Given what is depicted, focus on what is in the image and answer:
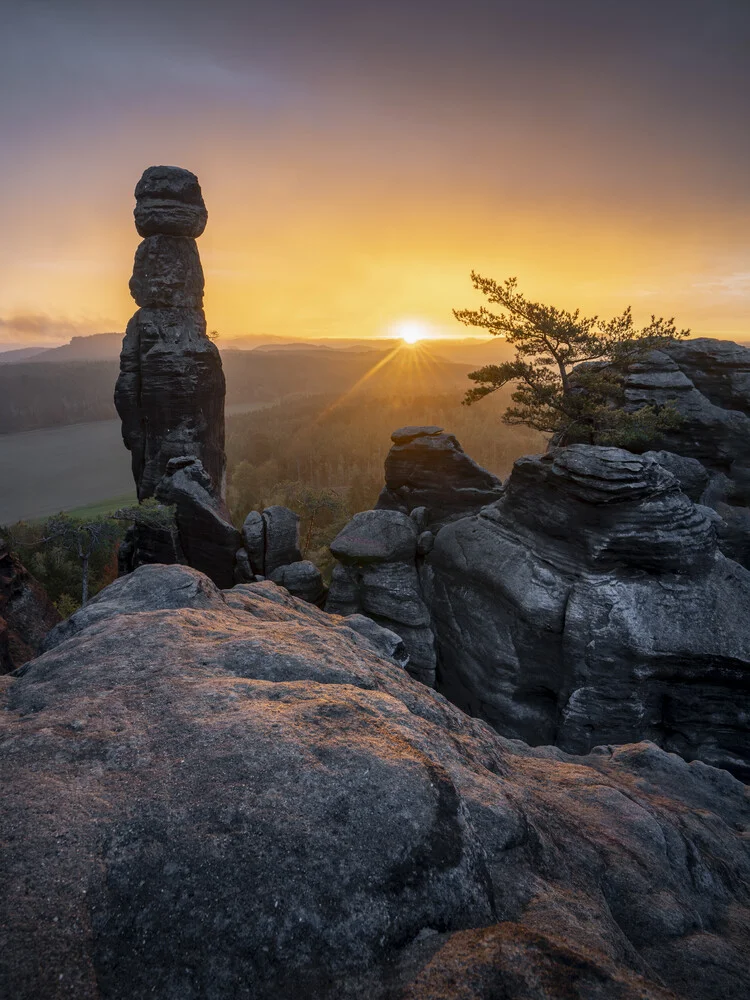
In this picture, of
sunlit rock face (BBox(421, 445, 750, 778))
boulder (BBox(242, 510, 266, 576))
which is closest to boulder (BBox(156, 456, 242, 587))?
boulder (BBox(242, 510, 266, 576))

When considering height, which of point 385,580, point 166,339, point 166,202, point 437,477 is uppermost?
point 166,202

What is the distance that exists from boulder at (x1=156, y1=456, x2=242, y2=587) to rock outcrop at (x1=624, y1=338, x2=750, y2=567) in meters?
23.6

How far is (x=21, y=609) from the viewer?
61.7 feet

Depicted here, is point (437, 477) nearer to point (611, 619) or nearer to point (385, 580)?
point (385, 580)

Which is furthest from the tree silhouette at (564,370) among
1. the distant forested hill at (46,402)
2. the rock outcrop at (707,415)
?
the distant forested hill at (46,402)

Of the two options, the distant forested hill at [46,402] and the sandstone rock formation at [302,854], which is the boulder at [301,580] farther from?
the distant forested hill at [46,402]

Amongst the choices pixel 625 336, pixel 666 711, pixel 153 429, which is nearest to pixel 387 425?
pixel 153 429

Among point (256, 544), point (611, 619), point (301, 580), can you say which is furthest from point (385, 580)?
point (611, 619)

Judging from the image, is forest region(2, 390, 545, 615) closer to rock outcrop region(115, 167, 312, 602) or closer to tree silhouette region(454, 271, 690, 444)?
rock outcrop region(115, 167, 312, 602)

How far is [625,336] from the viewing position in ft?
71.4

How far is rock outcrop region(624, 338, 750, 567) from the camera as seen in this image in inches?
946

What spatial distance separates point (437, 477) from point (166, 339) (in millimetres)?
19694

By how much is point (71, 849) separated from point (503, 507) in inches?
745

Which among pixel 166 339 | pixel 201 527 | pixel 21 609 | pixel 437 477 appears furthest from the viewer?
pixel 166 339
